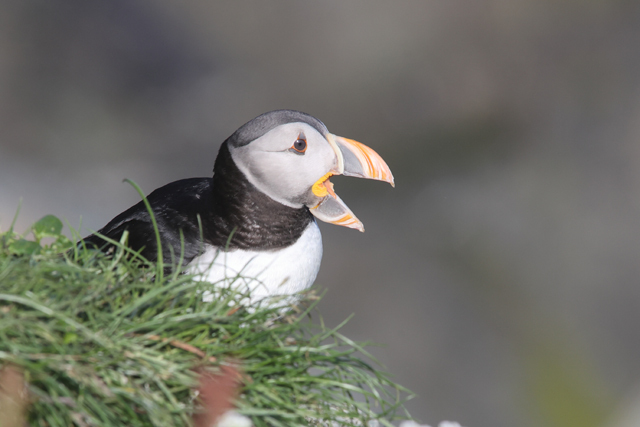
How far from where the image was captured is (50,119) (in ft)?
22.5

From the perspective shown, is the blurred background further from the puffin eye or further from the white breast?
the puffin eye

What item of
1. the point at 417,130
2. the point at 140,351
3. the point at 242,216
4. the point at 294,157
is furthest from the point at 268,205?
the point at 417,130

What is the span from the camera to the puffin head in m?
2.46

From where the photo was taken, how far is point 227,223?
254 centimetres

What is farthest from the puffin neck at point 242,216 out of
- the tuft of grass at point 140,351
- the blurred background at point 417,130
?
the blurred background at point 417,130

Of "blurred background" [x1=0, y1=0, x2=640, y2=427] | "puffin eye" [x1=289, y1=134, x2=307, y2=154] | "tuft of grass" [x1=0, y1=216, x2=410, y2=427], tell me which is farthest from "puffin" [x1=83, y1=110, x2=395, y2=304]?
"blurred background" [x1=0, y1=0, x2=640, y2=427]

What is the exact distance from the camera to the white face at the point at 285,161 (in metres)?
2.45

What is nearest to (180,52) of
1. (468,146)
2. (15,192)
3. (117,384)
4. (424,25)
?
(15,192)

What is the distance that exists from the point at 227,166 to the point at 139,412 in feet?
4.21

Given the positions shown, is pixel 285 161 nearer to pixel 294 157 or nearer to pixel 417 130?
pixel 294 157

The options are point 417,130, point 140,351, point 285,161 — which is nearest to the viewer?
point 140,351

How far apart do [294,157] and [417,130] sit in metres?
5.06

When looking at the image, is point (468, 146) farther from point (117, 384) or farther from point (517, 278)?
point (117, 384)

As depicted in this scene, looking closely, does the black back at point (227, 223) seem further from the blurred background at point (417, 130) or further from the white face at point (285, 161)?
the blurred background at point (417, 130)
